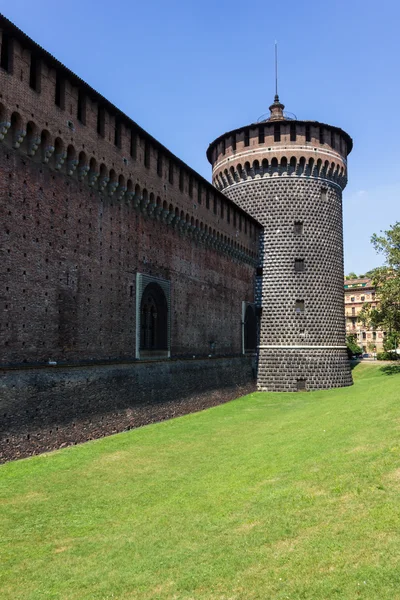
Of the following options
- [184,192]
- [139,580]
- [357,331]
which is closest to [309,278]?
[184,192]

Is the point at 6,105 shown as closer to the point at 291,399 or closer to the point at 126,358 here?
the point at 126,358

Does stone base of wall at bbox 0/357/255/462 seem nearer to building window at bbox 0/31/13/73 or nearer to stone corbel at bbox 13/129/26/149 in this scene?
stone corbel at bbox 13/129/26/149

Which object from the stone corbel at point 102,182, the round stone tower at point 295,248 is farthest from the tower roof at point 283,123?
the stone corbel at point 102,182

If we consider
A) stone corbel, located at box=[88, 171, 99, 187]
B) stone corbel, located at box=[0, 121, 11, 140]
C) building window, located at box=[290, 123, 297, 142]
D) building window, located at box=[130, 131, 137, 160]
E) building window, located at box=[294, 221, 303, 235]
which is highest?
building window, located at box=[290, 123, 297, 142]

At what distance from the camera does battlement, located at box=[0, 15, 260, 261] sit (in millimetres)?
13258

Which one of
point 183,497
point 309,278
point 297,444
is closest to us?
point 183,497

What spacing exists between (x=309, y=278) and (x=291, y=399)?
7.90 metres

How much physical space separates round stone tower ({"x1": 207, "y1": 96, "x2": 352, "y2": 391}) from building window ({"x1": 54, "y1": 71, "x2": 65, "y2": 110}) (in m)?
17.4

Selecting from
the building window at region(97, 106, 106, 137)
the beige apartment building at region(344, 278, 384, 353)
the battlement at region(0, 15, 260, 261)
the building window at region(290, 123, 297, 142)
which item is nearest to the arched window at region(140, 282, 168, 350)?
the battlement at region(0, 15, 260, 261)

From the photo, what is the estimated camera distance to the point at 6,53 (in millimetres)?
13273

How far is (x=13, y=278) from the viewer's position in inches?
517

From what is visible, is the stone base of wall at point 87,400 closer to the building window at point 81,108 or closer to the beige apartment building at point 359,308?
the building window at point 81,108

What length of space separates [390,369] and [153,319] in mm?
23348

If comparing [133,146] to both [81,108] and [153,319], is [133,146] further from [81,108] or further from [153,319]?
[153,319]
